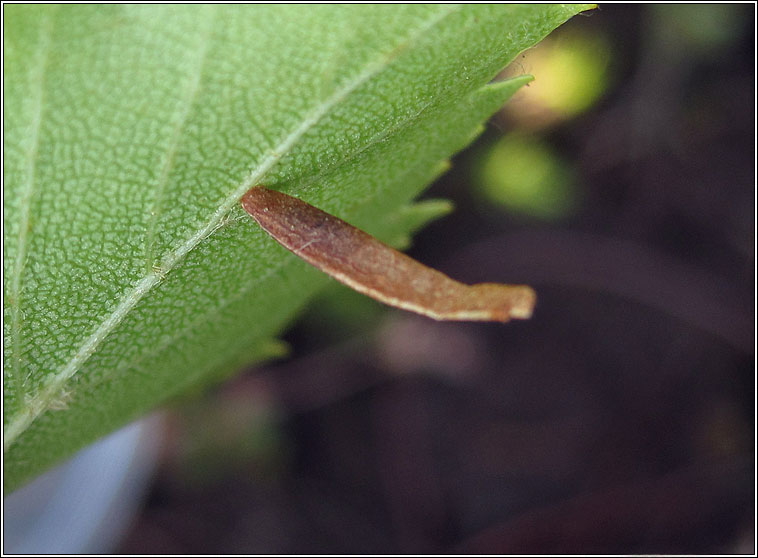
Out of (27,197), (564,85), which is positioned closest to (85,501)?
(27,197)

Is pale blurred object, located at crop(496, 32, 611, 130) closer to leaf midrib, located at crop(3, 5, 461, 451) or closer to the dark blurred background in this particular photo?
the dark blurred background

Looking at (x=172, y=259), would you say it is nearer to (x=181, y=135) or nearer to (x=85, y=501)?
(x=181, y=135)

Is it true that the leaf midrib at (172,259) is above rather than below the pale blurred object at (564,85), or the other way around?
below

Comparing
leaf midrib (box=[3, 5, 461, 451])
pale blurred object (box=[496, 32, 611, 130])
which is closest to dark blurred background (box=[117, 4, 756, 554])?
pale blurred object (box=[496, 32, 611, 130])

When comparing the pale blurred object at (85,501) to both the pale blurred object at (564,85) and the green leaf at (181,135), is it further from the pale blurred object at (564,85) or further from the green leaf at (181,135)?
the pale blurred object at (564,85)

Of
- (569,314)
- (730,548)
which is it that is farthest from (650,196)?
(730,548)

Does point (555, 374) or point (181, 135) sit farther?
point (555, 374)

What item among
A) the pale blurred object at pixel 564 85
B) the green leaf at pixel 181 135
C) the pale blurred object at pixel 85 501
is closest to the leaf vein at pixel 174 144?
the green leaf at pixel 181 135
